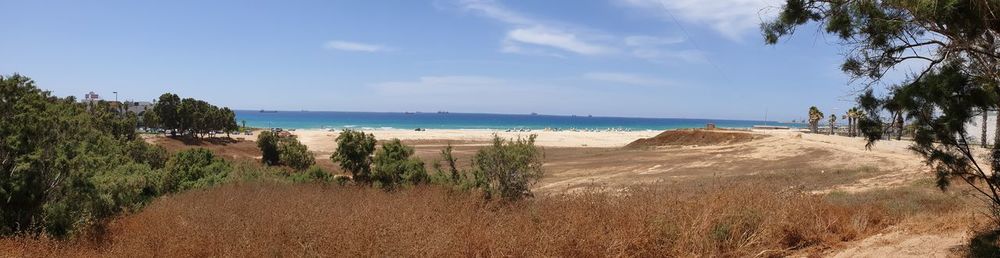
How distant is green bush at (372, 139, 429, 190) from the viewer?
58.8 ft

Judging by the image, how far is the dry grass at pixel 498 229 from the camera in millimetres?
6422

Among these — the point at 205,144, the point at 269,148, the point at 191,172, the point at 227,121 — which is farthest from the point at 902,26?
the point at 227,121

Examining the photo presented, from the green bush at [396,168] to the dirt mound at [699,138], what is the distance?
1678 inches

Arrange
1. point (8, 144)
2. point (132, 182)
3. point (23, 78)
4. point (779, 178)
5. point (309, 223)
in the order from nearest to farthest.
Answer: point (309, 223), point (8, 144), point (23, 78), point (132, 182), point (779, 178)

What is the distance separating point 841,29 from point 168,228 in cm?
899

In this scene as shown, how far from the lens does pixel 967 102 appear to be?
21.4 feet

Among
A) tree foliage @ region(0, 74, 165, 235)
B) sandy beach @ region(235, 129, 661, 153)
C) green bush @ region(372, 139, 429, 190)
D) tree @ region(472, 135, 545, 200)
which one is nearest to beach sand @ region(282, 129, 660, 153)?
sandy beach @ region(235, 129, 661, 153)

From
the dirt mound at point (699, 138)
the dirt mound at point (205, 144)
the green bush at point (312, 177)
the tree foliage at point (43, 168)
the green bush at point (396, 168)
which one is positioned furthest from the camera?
the dirt mound at point (205, 144)

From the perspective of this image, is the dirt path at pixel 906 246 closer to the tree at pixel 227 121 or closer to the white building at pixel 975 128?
the white building at pixel 975 128

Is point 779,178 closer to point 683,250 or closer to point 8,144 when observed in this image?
point 683,250

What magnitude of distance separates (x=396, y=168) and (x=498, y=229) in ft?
40.1

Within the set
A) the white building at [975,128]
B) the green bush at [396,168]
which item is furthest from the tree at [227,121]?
the white building at [975,128]

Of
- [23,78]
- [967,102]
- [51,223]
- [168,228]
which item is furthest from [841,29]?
[23,78]

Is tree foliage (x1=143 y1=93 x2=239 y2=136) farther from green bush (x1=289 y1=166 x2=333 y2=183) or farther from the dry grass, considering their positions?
the dry grass
